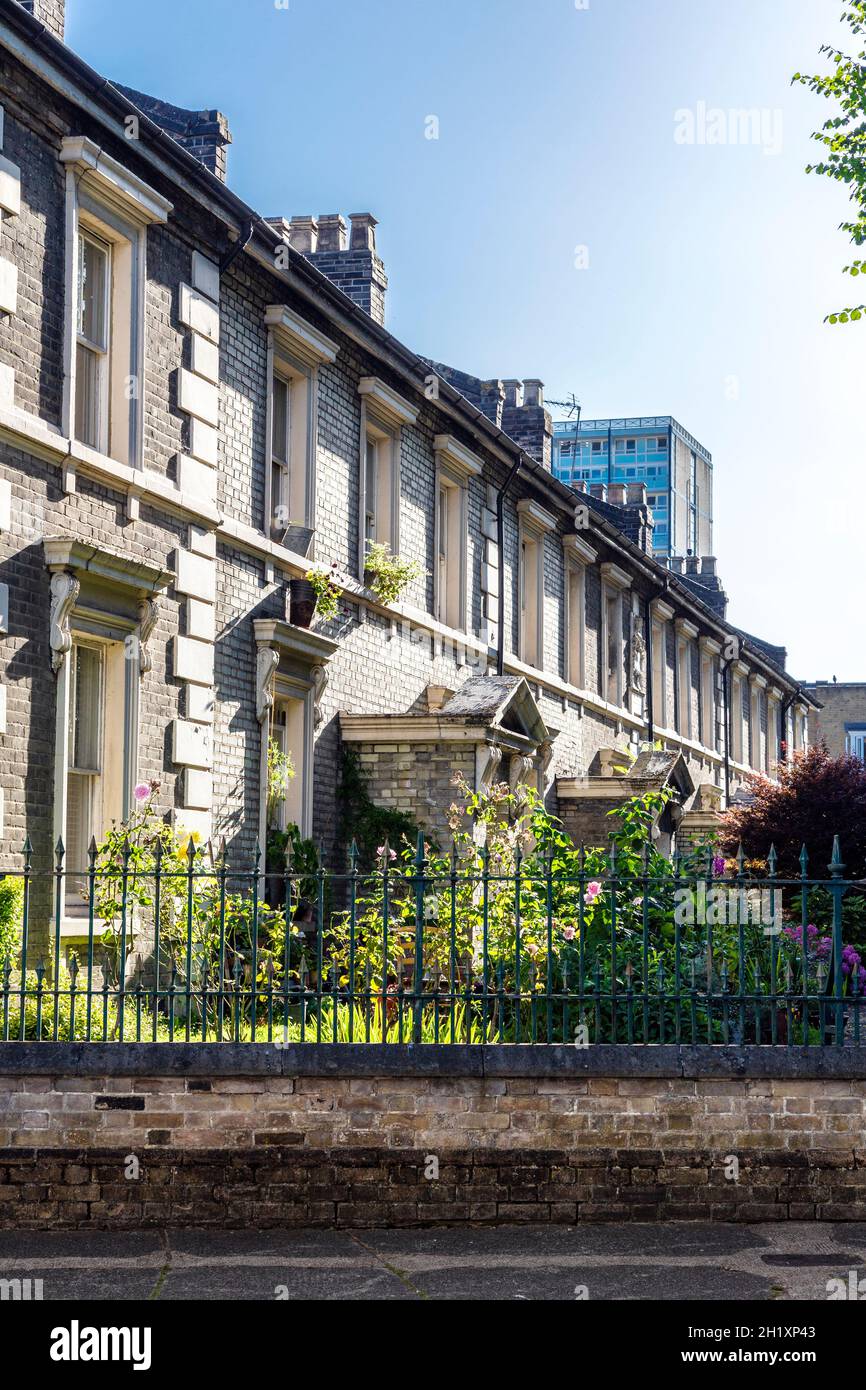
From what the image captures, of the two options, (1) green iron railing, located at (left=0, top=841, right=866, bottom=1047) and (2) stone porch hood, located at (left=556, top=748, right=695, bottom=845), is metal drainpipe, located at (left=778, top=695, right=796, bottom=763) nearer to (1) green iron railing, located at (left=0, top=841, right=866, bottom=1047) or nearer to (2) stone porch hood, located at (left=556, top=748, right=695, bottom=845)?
(2) stone porch hood, located at (left=556, top=748, right=695, bottom=845)

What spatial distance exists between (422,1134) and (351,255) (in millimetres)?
14243

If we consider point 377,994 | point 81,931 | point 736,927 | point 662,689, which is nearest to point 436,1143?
point 377,994

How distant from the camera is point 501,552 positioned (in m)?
23.2

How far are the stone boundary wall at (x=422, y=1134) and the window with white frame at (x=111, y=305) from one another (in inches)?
240

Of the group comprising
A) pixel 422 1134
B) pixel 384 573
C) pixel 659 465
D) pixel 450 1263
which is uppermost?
pixel 659 465

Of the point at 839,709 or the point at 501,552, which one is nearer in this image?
the point at 501,552

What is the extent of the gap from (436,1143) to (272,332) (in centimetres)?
967

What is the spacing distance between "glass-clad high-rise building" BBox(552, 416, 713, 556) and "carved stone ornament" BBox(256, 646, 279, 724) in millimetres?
95882

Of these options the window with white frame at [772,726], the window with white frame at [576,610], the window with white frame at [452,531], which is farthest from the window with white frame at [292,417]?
the window with white frame at [772,726]

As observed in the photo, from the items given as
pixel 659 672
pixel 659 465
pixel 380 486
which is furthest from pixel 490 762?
pixel 659 465

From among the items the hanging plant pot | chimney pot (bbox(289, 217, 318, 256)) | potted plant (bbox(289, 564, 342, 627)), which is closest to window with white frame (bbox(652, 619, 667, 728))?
chimney pot (bbox(289, 217, 318, 256))

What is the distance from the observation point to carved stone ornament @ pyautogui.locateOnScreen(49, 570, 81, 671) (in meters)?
12.5

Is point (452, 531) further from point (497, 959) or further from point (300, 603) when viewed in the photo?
point (497, 959)

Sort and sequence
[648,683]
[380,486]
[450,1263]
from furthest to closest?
1. [648,683]
2. [380,486]
3. [450,1263]
